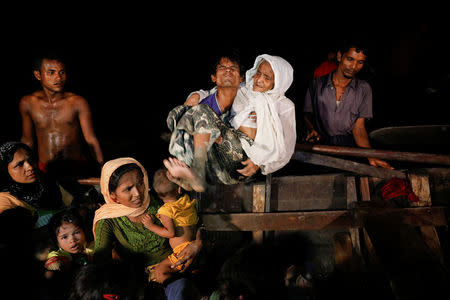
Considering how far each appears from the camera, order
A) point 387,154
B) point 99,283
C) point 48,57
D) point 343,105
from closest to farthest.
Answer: point 99,283 → point 387,154 → point 48,57 → point 343,105

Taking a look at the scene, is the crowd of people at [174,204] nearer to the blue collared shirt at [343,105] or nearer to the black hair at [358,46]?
the black hair at [358,46]

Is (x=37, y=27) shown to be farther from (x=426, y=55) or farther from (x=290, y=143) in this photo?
(x=426, y=55)

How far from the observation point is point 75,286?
6.89 feet

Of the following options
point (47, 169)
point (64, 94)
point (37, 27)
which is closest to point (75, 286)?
point (47, 169)

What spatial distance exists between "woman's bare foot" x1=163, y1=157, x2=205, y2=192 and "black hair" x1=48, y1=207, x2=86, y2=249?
103cm

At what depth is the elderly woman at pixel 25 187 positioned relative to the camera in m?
3.12

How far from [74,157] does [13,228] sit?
113 centimetres

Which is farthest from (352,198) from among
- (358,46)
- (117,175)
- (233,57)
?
(117,175)

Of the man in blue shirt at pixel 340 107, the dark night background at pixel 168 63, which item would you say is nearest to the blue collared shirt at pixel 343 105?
the man in blue shirt at pixel 340 107

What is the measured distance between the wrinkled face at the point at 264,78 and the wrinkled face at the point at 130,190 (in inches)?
55.4

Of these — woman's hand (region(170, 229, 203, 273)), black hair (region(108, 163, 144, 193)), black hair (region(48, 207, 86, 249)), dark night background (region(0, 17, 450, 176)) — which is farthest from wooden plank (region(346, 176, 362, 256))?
black hair (region(48, 207, 86, 249))

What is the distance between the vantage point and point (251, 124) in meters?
2.89

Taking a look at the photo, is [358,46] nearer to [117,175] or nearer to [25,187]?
[117,175]

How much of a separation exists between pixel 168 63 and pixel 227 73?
276cm
